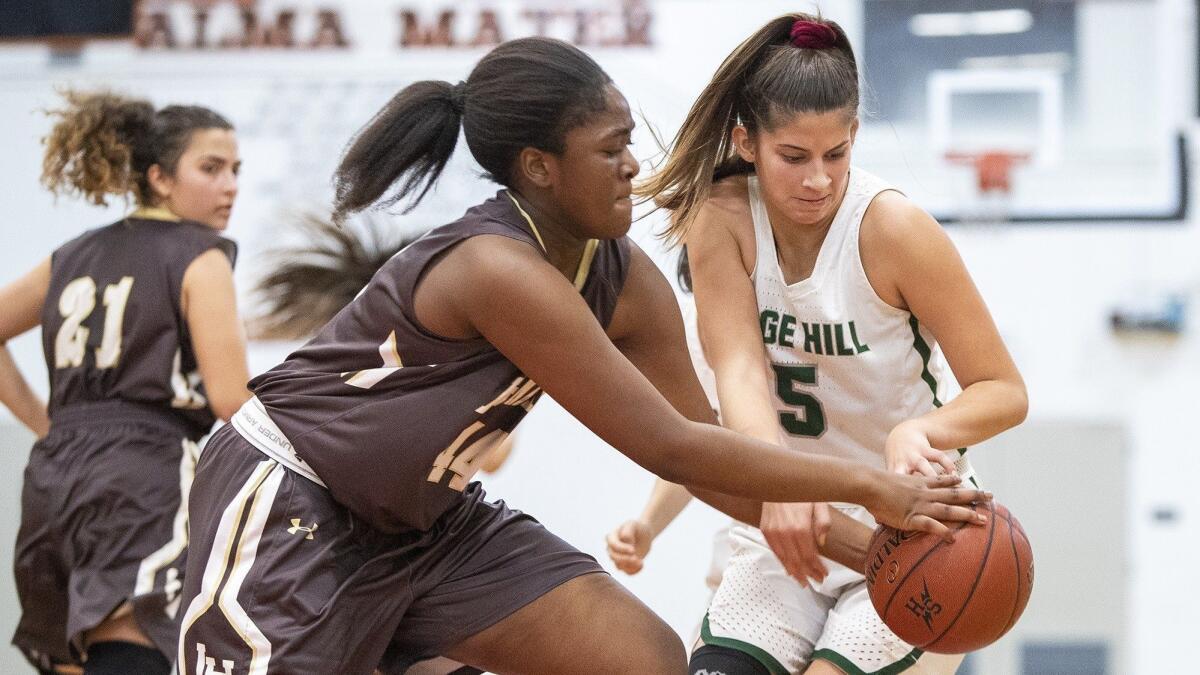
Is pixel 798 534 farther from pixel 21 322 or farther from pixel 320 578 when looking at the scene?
pixel 21 322

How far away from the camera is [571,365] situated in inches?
89.0

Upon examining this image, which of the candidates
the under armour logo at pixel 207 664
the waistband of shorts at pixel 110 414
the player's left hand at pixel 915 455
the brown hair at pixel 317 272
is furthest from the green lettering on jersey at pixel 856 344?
the brown hair at pixel 317 272

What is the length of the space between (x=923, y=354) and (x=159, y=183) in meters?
2.12

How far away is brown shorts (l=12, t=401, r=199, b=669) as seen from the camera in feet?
10.8

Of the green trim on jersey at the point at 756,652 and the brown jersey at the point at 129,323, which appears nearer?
the green trim on jersey at the point at 756,652

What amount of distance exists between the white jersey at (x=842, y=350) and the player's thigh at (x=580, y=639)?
0.51 m

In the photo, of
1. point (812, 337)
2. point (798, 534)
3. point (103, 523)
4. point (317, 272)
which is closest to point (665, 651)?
point (798, 534)

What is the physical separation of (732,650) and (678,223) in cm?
85

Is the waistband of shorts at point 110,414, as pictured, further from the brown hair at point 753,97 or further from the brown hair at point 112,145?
the brown hair at point 753,97

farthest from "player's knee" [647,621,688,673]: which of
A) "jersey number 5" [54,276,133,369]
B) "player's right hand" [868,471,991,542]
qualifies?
"jersey number 5" [54,276,133,369]

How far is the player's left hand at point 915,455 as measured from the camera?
7.56ft

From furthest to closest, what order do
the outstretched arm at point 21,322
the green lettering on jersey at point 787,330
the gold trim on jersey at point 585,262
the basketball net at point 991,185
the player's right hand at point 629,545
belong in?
the basketball net at point 991,185 < the outstretched arm at point 21,322 < the player's right hand at point 629,545 < the green lettering on jersey at point 787,330 < the gold trim on jersey at point 585,262

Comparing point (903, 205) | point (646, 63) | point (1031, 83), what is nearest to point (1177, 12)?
point (1031, 83)

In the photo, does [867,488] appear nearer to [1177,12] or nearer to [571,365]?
[571,365]
